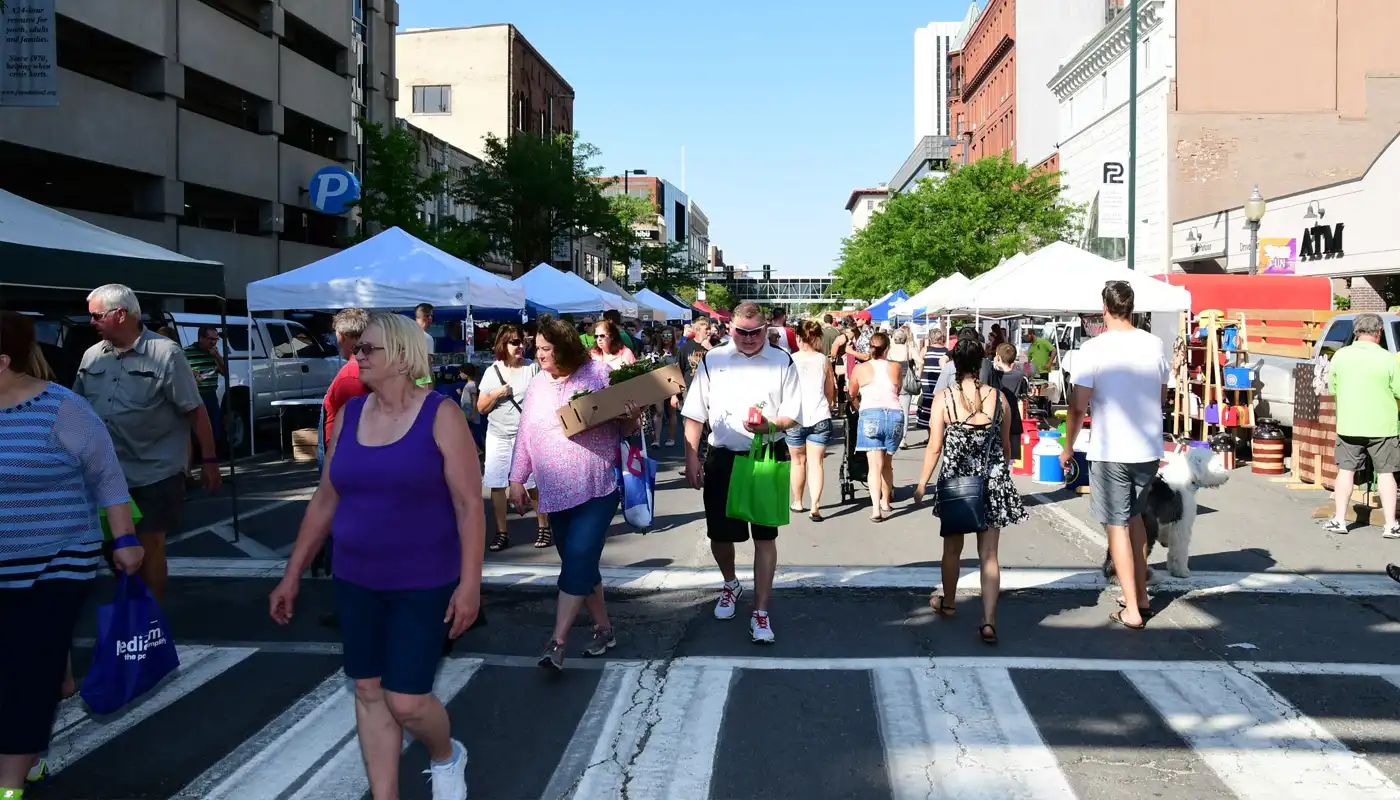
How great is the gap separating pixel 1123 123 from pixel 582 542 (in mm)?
43769

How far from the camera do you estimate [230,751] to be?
493 centimetres

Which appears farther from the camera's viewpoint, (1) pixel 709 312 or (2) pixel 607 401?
(1) pixel 709 312

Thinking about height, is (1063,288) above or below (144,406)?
above

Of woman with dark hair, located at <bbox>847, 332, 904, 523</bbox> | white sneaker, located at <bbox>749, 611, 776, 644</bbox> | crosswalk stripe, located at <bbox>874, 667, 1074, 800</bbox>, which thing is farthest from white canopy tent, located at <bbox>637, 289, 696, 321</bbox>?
crosswalk stripe, located at <bbox>874, 667, 1074, 800</bbox>

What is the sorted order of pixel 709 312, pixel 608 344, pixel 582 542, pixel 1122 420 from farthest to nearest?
pixel 709 312, pixel 608 344, pixel 1122 420, pixel 582 542

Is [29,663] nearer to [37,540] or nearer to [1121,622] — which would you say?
[37,540]

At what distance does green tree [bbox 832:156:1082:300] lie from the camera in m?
44.6

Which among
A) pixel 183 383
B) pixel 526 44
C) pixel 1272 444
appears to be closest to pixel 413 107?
pixel 526 44

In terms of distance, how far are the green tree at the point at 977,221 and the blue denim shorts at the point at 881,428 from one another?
3464 centimetres

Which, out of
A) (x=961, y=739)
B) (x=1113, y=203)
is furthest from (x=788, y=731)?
(x=1113, y=203)

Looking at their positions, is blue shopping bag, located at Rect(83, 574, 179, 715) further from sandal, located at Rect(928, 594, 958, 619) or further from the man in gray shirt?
sandal, located at Rect(928, 594, 958, 619)

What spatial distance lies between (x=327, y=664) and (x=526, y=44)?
65125mm

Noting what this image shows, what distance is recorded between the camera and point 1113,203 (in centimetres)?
2739

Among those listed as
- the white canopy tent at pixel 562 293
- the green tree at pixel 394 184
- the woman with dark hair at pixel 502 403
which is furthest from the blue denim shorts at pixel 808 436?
the green tree at pixel 394 184
